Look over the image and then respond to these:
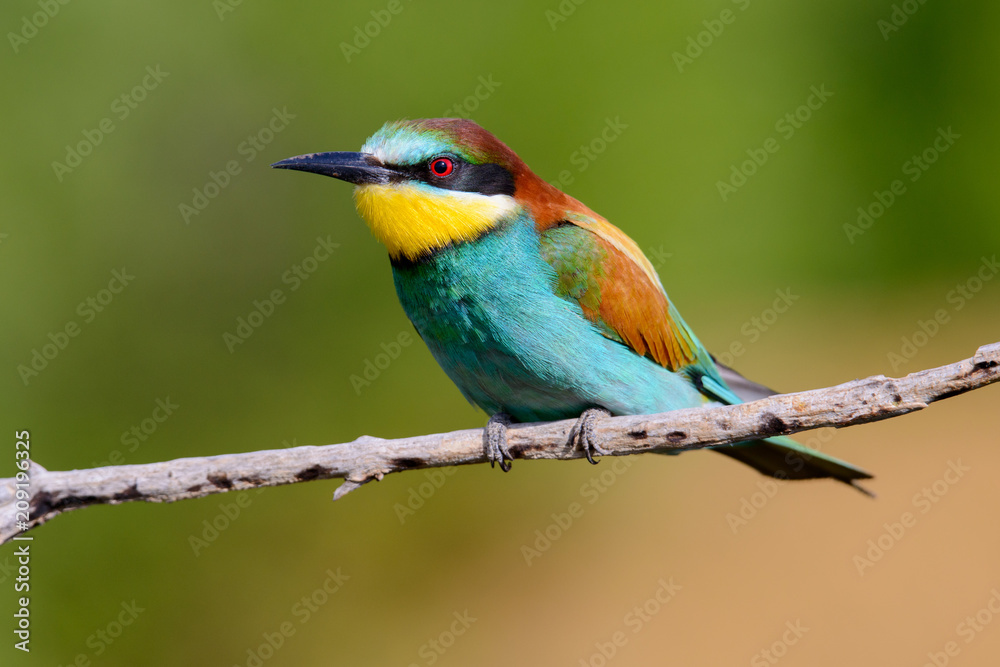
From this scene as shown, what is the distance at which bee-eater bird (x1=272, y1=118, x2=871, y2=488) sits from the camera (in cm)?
285

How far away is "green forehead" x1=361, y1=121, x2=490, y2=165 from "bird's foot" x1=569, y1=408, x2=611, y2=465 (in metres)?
0.97

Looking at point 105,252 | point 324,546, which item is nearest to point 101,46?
point 105,252

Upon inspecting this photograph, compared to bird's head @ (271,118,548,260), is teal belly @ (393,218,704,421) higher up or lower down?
lower down

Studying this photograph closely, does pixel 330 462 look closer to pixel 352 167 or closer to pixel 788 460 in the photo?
pixel 352 167

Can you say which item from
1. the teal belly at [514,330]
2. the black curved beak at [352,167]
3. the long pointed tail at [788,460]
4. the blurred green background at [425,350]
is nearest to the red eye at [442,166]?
the black curved beak at [352,167]

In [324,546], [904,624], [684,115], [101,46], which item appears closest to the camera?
[904,624]

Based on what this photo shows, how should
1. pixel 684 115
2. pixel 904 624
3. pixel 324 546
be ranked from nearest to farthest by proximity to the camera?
pixel 904 624
pixel 324 546
pixel 684 115

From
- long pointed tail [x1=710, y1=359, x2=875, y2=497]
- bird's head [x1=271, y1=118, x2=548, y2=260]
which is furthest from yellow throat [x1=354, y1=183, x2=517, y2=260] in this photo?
long pointed tail [x1=710, y1=359, x2=875, y2=497]

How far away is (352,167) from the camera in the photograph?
283 cm

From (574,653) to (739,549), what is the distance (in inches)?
47.2

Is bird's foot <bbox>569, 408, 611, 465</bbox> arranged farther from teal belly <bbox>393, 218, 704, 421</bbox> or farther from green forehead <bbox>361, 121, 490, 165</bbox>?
green forehead <bbox>361, 121, 490, 165</bbox>

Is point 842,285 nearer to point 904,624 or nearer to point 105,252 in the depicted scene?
point 904,624

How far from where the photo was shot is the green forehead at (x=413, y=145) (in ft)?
9.31

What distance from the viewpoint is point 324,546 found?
15.9 feet
